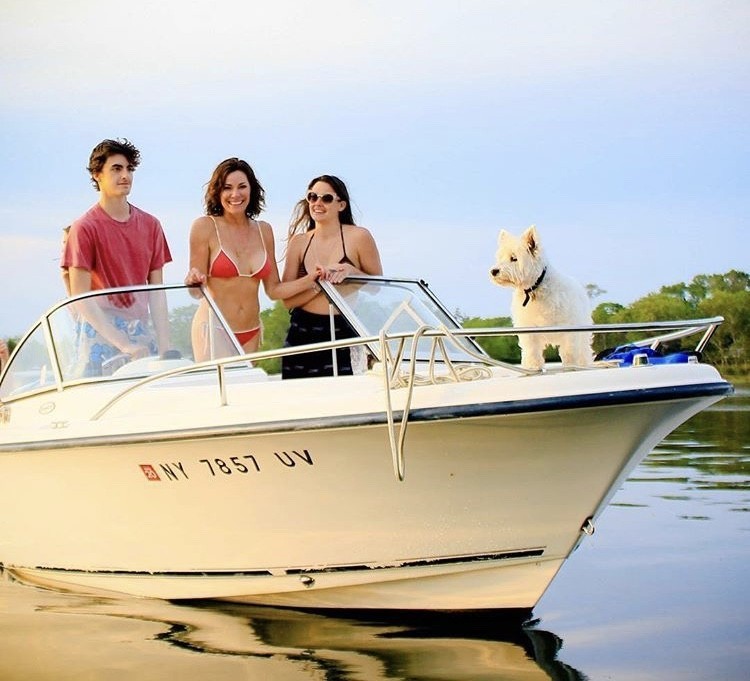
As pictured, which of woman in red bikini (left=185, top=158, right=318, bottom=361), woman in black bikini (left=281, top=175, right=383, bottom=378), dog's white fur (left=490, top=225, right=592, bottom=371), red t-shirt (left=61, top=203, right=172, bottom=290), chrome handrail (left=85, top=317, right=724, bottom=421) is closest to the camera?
chrome handrail (left=85, top=317, right=724, bottom=421)

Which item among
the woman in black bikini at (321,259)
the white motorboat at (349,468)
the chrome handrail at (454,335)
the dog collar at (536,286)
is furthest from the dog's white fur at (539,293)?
the chrome handrail at (454,335)

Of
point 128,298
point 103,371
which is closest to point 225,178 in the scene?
point 128,298

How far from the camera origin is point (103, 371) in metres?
6.48

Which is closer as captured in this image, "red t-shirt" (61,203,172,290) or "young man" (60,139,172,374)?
"young man" (60,139,172,374)

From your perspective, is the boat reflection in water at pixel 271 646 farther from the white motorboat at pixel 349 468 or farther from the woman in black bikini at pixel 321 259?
the woman in black bikini at pixel 321 259

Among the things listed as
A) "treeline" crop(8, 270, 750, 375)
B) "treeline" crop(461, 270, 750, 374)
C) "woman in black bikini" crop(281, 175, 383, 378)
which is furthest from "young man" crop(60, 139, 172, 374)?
"treeline" crop(461, 270, 750, 374)

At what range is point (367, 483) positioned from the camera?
17.7 ft

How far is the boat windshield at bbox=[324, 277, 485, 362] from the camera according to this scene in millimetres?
6505

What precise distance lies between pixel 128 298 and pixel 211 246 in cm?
55

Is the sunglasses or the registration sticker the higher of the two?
the sunglasses

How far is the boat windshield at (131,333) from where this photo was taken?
649 cm

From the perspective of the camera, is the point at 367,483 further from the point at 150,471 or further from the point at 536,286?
the point at 536,286

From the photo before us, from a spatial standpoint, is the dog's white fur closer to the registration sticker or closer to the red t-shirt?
the red t-shirt

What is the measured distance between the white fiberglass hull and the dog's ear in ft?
6.63
